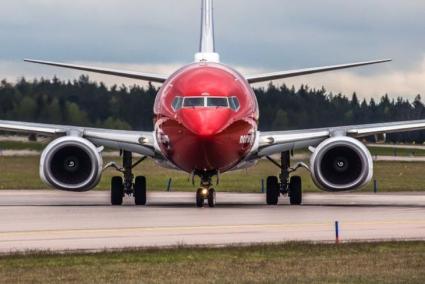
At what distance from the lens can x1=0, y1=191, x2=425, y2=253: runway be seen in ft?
74.7

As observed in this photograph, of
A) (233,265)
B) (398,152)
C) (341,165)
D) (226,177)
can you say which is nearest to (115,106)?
(226,177)

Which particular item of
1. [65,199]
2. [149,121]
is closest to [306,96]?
[149,121]

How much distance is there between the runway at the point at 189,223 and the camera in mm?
22766

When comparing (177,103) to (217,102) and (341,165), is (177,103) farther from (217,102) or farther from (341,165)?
(341,165)

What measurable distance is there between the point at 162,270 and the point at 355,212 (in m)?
15.1

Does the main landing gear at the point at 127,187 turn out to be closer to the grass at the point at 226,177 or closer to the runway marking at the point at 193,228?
the runway marking at the point at 193,228

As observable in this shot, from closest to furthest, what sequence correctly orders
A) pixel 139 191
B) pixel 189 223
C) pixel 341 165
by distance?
pixel 189 223 → pixel 341 165 → pixel 139 191

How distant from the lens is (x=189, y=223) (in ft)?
89.0

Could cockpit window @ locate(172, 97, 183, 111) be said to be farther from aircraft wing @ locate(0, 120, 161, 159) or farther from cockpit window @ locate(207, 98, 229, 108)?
aircraft wing @ locate(0, 120, 161, 159)

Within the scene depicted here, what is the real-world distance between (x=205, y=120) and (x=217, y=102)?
0.78 meters

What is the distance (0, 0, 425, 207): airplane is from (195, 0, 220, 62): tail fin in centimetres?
264

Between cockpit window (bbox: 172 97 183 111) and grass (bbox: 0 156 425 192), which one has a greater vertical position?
cockpit window (bbox: 172 97 183 111)

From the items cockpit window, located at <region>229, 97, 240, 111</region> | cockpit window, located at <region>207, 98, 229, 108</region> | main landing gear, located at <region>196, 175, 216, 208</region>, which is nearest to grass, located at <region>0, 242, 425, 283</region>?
cockpit window, located at <region>207, 98, 229, 108</region>

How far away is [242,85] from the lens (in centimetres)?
3412
